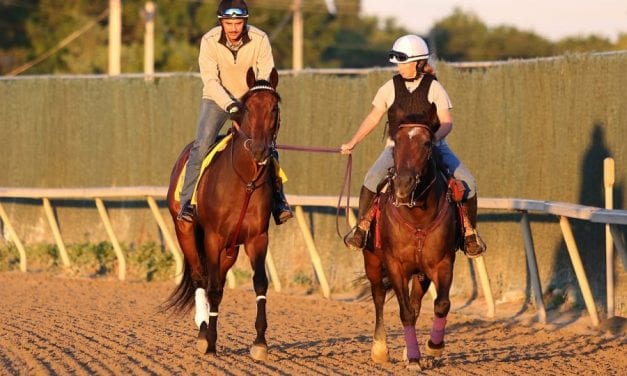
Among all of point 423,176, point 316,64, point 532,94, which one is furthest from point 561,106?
point 316,64

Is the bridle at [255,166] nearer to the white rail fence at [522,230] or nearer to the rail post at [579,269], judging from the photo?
the white rail fence at [522,230]

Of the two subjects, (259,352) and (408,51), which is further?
(259,352)

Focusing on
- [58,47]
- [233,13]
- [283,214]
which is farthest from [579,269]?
[58,47]

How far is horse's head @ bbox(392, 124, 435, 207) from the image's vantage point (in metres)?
9.70

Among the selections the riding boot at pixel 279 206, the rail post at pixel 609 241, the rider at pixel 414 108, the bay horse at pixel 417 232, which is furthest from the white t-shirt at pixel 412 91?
the rail post at pixel 609 241

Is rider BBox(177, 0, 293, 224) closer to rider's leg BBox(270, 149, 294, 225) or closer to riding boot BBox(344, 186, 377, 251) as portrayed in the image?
rider's leg BBox(270, 149, 294, 225)

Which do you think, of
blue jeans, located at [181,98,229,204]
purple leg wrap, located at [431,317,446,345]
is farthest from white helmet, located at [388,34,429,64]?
purple leg wrap, located at [431,317,446,345]

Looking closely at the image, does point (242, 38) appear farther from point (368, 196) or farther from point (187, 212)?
point (368, 196)

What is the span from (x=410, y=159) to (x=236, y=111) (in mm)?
1577

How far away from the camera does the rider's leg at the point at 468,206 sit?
34.4 feet

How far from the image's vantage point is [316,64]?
54062 millimetres

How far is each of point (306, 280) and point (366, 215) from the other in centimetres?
748

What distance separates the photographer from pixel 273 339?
40.4 feet

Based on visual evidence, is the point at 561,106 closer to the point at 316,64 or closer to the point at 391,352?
the point at 391,352
